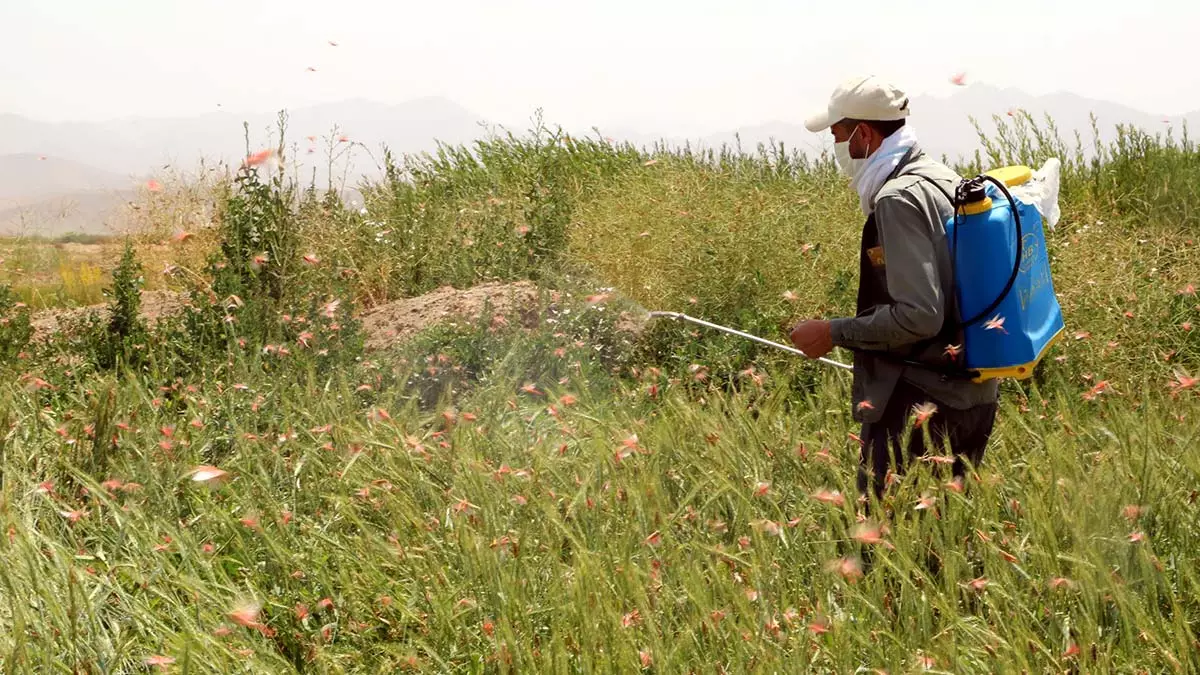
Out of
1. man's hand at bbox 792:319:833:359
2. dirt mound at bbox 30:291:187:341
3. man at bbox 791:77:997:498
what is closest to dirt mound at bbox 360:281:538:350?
dirt mound at bbox 30:291:187:341

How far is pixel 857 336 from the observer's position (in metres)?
2.87

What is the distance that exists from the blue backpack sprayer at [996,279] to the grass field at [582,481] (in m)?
0.33

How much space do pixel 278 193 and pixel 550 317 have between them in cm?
161

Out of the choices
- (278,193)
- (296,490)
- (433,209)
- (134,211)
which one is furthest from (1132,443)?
(134,211)

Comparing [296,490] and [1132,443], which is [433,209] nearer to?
[296,490]

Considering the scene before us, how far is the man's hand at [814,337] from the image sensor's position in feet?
9.75

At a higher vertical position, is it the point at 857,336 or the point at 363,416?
the point at 857,336

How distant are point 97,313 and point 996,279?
16.9ft

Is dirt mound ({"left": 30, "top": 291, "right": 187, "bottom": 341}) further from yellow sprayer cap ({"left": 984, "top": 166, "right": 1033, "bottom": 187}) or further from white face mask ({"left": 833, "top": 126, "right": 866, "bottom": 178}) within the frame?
yellow sprayer cap ({"left": 984, "top": 166, "right": 1033, "bottom": 187})

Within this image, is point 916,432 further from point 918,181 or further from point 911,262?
point 918,181

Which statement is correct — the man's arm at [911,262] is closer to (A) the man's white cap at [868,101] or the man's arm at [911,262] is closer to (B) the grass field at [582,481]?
(A) the man's white cap at [868,101]

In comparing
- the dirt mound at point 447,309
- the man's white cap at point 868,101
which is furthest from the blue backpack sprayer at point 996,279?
the dirt mound at point 447,309

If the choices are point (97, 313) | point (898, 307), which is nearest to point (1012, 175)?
point (898, 307)

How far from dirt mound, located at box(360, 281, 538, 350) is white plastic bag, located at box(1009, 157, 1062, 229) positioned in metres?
2.59
